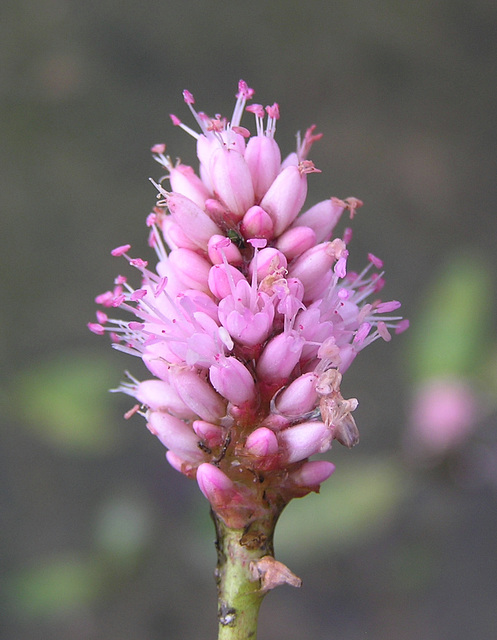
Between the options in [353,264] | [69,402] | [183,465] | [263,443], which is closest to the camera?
[263,443]

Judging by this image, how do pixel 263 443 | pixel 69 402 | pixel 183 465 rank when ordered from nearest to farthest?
pixel 263 443 → pixel 183 465 → pixel 69 402

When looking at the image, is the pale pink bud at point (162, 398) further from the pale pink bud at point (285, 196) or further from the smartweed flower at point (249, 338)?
the pale pink bud at point (285, 196)

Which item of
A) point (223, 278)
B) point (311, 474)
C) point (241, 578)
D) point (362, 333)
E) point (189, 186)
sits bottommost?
point (241, 578)

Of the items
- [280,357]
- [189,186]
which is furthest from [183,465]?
[189,186]

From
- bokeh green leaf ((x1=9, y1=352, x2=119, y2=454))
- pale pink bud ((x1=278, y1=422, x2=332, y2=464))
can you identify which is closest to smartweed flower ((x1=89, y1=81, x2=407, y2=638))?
pale pink bud ((x1=278, y1=422, x2=332, y2=464))

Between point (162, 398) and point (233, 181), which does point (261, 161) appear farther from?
point (162, 398)

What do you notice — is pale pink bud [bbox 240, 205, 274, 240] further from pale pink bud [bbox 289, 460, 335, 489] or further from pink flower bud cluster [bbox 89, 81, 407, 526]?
pale pink bud [bbox 289, 460, 335, 489]

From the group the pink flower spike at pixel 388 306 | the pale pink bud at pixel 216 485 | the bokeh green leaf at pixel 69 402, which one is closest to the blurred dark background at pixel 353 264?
the bokeh green leaf at pixel 69 402
